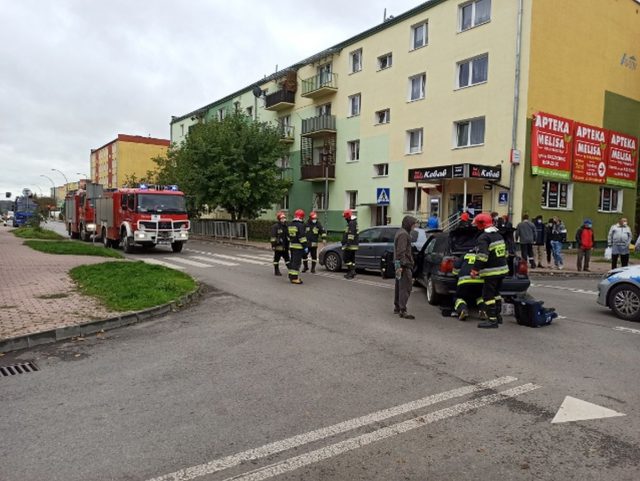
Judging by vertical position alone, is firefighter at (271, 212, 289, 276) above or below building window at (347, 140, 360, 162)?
below

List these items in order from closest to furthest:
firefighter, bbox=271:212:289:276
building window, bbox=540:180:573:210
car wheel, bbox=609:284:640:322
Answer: car wheel, bbox=609:284:640:322
firefighter, bbox=271:212:289:276
building window, bbox=540:180:573:210

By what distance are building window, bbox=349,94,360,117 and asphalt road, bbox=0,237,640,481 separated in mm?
24615

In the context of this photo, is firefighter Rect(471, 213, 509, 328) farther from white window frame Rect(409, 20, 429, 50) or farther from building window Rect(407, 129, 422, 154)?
white window frame Rect(409, 20, 429, 50)

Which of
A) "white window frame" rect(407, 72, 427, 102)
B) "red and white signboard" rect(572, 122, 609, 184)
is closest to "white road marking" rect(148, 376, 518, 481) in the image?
"red and white signboard" rect(572, 122, 609, 184)

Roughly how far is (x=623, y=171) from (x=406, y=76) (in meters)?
12.3

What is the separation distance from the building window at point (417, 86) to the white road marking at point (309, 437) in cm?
2334

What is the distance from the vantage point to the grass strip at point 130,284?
8648 millimetres

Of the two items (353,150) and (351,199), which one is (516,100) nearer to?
(353,150)

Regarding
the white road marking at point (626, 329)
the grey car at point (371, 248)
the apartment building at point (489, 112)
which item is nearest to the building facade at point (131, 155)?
the apartment building at point (489, 112)

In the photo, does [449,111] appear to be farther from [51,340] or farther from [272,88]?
[51,340]

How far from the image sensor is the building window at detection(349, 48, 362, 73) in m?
30.2

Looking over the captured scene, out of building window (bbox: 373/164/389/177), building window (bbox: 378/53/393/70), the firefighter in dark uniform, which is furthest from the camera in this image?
building window (bbox: 373/164/389/177)

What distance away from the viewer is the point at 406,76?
26.7 metres

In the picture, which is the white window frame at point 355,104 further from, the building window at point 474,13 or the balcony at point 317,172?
the building window at point 474,13
